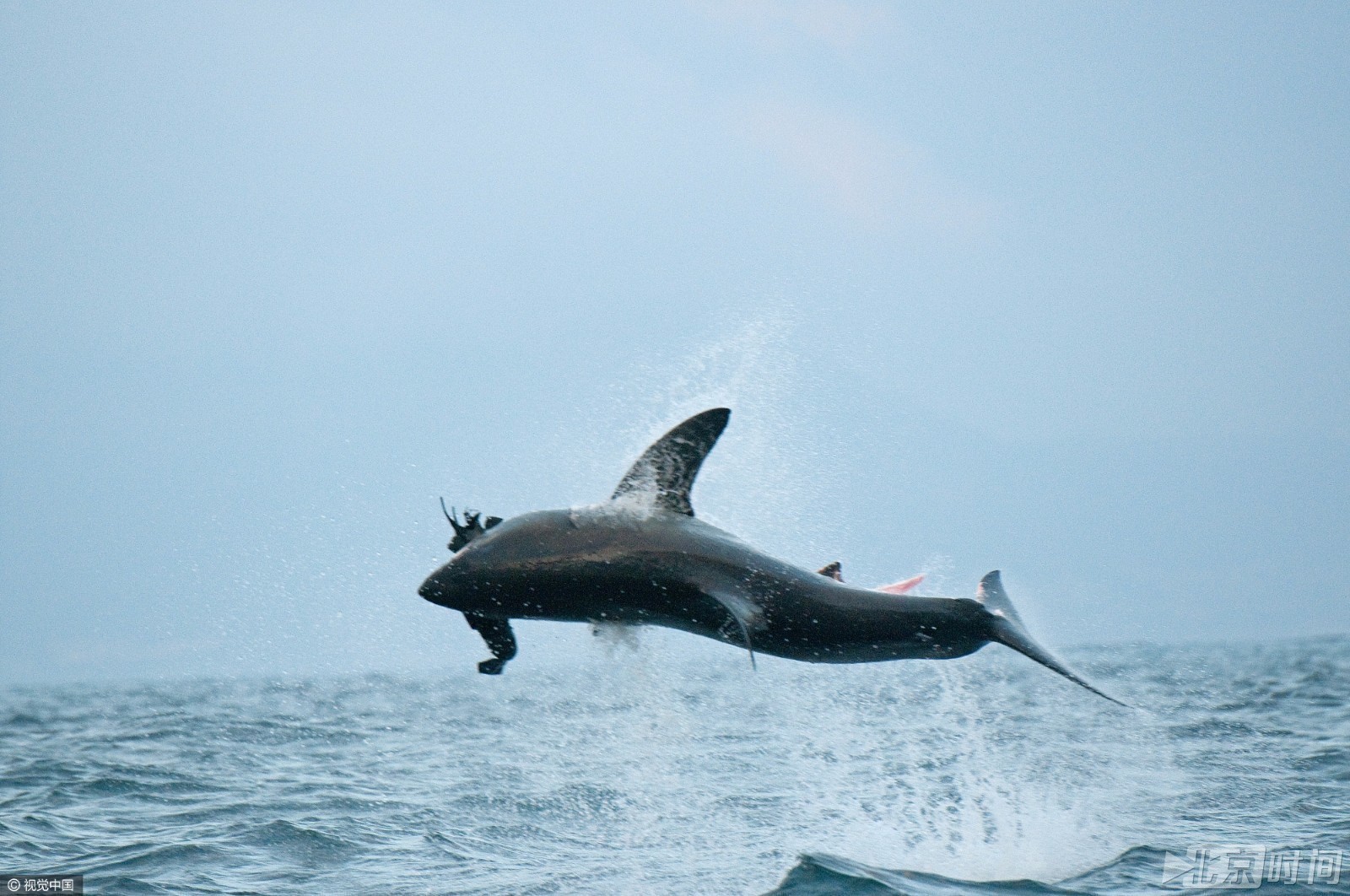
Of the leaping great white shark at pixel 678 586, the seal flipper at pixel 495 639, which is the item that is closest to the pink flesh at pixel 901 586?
the leaping great white shark at pixel 678 586

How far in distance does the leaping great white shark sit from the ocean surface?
1036mm

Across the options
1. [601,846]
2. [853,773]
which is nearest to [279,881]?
[601,846]

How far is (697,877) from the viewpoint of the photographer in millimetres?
11898

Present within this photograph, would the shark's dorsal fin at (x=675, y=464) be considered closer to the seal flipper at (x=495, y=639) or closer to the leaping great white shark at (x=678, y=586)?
the leaping great white shark at (x=678, y=586)

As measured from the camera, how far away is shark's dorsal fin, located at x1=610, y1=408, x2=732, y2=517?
973cm

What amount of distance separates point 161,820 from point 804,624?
997 centimetres

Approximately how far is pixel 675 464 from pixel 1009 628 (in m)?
2.98

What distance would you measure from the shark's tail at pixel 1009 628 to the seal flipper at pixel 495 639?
394cm

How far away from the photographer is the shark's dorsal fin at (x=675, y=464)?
383 inches

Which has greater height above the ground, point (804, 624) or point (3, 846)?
point (804, 624)

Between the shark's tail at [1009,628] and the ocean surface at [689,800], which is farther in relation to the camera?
the ocean surface at [689,800]

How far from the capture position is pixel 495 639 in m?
10.4

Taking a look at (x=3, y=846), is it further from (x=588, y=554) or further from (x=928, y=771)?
(x=928, y=771)

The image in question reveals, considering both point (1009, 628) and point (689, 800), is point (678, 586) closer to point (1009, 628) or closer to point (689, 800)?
point (1009, 628)
